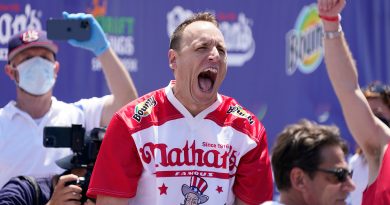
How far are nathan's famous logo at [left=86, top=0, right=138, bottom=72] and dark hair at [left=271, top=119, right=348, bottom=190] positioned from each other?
3.43 metres

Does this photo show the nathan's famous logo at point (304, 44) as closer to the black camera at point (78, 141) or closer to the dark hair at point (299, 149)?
the black camera at point (78, 141)

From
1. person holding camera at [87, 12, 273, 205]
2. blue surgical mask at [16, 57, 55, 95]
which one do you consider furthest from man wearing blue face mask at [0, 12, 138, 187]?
person holding camera at [87, 12, 273, 205]

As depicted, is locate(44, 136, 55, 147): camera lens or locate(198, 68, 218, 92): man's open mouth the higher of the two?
locate(198, 68, 218, 92): man's open mouth

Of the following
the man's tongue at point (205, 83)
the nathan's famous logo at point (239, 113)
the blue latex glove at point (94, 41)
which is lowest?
the nathan's famous logo at point (239, 113)

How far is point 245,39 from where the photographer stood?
22.2ft

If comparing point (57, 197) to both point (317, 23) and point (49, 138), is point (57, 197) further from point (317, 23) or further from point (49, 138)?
point (317, 23)

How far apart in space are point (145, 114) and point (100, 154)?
0.22m

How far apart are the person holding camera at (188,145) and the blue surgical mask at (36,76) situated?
149cm

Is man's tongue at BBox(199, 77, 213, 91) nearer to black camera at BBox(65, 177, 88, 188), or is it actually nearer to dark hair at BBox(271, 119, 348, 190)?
dark hair at BBox(271, 119, 348, 190)

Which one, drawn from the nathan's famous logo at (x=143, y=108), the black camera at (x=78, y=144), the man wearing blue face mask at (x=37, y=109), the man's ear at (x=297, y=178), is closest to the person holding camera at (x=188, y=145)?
the nathan's famous logo at (x=143, y=108)

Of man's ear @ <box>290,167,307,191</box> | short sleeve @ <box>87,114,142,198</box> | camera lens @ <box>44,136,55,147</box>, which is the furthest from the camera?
camera lens @ <box>44,136,55,147</box>

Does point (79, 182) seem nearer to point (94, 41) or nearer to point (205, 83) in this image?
point (205, 83)

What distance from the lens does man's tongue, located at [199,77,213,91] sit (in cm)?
342

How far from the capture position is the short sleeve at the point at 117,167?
335cm
